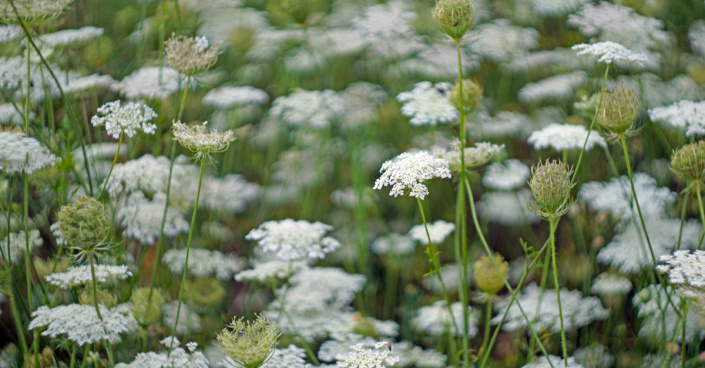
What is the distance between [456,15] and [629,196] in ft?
5.12

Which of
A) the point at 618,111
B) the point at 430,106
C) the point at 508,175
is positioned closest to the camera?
the point at 618,111

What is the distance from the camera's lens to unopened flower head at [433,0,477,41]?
1.54 meters

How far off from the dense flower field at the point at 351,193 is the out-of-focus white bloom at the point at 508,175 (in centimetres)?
2

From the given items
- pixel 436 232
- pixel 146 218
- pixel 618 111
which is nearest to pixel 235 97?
pixel 146 218

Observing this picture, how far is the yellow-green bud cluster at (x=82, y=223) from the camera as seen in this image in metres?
1.41

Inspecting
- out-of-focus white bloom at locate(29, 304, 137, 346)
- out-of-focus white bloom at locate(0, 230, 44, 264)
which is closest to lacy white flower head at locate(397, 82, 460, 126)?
out-of-focus white bloom at locate(29, 304, 137, 346)

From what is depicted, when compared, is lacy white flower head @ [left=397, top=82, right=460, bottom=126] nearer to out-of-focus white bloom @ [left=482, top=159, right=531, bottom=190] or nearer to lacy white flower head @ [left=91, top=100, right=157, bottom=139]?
→ out-of-focus white bloom @ [left=482, top=159, right=531, bottom=190]

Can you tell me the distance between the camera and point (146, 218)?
8.11ft

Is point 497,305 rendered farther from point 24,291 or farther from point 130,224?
point 24,291

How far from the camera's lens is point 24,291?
2.31m

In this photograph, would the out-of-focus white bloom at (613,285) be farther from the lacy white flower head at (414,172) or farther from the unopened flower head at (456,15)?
the unopened flower head at (456,15)

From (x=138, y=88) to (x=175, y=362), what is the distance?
1.64 m

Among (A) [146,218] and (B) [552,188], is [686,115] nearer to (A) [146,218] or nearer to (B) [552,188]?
(B) [552,188]

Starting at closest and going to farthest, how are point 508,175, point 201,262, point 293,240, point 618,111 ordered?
point 618,111 → point 293,240 → point 201,262 → point 508,175
